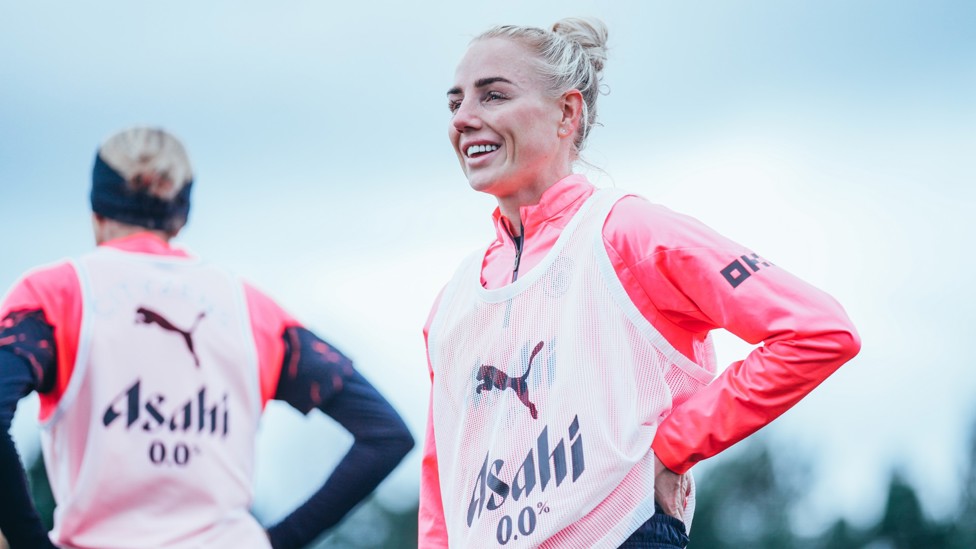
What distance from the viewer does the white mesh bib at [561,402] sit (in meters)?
3.86

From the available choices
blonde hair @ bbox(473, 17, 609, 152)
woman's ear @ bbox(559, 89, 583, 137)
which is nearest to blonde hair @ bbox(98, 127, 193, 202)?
blonde hair @ bbox(473, 17, 609, 152)

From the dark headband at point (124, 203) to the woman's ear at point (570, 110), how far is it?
1313mm

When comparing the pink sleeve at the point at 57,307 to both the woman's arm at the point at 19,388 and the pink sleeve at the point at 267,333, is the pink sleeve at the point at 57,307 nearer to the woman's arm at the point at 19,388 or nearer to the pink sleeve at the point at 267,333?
the woman's arm at the point at 19,388

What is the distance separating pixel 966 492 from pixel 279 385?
33897 mm

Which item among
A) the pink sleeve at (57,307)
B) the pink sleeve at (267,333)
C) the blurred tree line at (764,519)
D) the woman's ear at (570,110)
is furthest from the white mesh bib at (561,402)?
the blurred tree line at (764,519)

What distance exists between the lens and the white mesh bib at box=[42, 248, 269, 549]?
3.63 meters

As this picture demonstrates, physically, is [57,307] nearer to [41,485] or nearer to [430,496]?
[430,496]

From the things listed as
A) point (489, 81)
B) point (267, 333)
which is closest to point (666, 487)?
point (267, 333)

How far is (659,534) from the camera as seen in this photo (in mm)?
3857

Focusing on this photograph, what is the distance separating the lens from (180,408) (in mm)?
3758

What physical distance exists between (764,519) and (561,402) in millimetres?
32495

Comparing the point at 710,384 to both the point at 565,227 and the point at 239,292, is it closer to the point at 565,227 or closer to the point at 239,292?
the point at 565,227

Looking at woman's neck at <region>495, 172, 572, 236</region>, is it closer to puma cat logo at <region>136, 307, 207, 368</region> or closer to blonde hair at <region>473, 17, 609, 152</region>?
blonde hair at <region>473, 17, 609, 152</region>

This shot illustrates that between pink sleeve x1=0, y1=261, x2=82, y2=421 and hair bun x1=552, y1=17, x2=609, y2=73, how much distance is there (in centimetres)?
187
